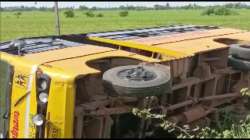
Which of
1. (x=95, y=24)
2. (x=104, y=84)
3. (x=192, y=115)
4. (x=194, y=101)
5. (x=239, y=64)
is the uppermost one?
(x=104, y=84)

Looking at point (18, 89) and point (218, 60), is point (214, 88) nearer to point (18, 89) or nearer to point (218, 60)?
point (218, 60)

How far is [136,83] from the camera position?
4.32 metres

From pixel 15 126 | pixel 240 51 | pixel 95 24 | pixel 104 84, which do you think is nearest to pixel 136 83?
pixel 104 84

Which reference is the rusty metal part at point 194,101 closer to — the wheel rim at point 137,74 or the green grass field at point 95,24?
the wheel rim at point 137,74

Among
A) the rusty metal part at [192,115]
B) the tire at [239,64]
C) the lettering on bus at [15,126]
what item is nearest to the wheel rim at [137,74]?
the rusty metal part at [192,115]

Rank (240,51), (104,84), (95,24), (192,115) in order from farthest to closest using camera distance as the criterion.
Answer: (95,24) < (240,51) < (192,115) < (104,84)

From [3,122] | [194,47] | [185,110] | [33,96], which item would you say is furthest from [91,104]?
[194,47]

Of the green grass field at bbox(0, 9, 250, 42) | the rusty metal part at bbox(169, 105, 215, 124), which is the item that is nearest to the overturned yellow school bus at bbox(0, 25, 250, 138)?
the rusty metal part at bbox(169, 105, 215, 124)

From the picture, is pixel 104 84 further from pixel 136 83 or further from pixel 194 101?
pixel 194 101

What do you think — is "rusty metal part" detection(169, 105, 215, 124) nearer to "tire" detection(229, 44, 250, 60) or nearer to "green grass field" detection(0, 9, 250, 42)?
"tire" detection(229, 44, 250, 60)

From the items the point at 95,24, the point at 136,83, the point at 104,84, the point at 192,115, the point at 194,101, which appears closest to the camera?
the point at 136,83

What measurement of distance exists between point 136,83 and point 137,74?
21 cm

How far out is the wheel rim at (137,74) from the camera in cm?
449

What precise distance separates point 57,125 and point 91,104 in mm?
453
